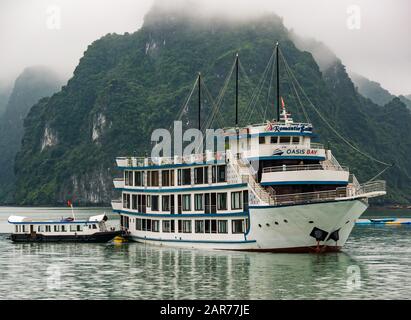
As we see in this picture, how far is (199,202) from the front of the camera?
5412cm

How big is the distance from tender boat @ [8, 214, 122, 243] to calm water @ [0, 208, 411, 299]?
15.3ft

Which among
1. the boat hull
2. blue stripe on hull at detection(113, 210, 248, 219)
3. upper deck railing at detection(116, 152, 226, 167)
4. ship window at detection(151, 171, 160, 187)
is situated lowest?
the boat hull

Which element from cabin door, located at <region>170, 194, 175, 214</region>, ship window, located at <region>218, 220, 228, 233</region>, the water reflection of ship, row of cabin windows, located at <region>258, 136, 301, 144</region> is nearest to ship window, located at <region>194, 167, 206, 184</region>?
cabin door, located at <region>170, 194, 175, 214</region>

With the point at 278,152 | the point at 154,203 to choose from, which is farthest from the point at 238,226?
the point at 154,203

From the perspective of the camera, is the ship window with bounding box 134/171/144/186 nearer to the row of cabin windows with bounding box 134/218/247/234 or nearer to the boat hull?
the row of cabin windows with bounding box 134/218/247/234

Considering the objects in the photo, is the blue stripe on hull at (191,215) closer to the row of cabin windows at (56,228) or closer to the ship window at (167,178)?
the ship window at (167,178)

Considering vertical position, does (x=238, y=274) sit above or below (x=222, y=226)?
below

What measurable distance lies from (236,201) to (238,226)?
173 centimetres

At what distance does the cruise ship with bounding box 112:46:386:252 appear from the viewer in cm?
4725

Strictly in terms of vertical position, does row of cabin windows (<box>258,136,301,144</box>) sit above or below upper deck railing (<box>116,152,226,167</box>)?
above

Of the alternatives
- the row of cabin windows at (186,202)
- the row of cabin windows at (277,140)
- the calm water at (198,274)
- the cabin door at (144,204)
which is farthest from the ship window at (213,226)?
the cabin door at (144,204)

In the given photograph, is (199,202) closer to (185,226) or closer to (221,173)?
(185,226)
